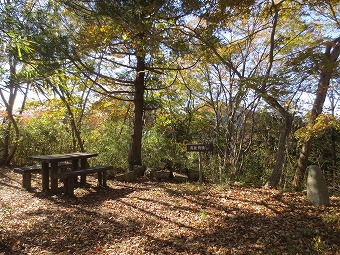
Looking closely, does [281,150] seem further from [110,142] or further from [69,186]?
[110,142]

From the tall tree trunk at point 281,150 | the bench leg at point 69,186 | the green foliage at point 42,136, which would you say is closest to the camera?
the bench leg at point 69,186

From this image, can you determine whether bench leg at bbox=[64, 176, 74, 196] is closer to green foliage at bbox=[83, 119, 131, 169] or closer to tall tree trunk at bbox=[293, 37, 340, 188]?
green foliage at bbox=[83, 119, 131, 169]

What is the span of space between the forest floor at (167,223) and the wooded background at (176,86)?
71.6 inches

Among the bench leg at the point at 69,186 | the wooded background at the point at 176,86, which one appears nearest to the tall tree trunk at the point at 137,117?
the wooded background at the point at 176,86

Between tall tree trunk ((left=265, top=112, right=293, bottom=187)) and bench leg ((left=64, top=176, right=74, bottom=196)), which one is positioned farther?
tall tree trunk ((left=265, top=112, right=293, bottom=187))

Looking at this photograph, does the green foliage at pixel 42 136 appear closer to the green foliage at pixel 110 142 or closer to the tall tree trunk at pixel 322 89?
the green foliage at pixel 110 142

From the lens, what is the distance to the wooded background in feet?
17.6

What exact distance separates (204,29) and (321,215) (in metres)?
4.38

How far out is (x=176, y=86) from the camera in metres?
11.0

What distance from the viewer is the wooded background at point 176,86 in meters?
5.38

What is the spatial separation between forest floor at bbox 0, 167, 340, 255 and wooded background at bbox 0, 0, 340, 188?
1.82 meters

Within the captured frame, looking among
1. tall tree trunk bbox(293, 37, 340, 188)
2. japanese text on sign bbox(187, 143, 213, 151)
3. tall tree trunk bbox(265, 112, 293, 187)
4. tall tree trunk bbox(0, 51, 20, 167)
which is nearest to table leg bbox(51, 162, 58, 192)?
japanese text on sign bbox(187, 143, 213, 151)

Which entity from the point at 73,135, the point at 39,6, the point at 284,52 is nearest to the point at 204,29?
the point at 284,52

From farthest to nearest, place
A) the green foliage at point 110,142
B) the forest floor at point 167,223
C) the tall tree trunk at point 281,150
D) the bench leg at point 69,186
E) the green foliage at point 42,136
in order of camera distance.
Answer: the green foliage at point 42,136
the green foliage at point 110,142
the tall tree trunk at point 281,150
the bench leg at point 69,186
the forest floor at point 167,223
